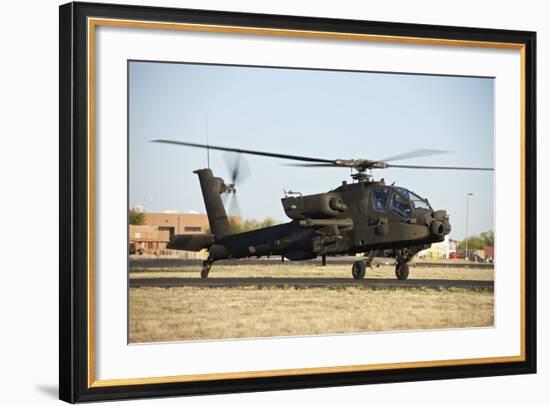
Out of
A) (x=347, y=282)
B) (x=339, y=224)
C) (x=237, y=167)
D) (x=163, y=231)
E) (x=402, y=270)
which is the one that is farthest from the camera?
(x=339, y=224)

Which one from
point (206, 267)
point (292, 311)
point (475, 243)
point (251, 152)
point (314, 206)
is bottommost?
point (292, 311)

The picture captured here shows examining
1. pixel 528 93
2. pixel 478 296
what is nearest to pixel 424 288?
pixel 478 296

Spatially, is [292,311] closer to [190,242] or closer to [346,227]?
[190,242]

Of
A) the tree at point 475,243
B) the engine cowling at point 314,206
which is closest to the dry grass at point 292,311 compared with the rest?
the tree at point 475,243

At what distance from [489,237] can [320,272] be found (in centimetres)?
202

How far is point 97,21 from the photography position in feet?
27.8

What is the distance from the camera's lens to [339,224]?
1327cm

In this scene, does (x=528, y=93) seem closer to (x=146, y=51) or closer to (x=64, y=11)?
(x=146, y=51)

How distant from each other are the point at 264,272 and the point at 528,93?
11.5 feet

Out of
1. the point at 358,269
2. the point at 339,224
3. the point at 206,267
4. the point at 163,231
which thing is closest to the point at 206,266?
the point at 206,267

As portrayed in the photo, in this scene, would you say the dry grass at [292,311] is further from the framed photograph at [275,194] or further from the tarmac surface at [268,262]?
the tarmac surface at [268,262]

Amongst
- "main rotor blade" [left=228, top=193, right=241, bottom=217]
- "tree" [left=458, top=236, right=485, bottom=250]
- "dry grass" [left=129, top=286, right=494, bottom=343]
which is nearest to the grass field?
"dry grass" [left=129, top=286, right=494, bottom=343]

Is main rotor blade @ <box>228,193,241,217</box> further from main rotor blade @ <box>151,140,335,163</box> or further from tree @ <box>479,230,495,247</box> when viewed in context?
tree @ <box>479,230,495,247</box>

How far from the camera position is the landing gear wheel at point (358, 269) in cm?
1107
